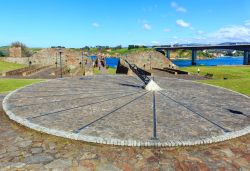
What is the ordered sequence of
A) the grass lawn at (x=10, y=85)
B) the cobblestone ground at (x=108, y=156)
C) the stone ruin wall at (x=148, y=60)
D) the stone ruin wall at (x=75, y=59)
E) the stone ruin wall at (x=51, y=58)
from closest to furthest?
the cobblestone ground at (x=108, y=156) → the grass lawn at (x=10, y=85) → the stone ruin wall at (x=148, y=60) → the stone ruin wall at (x=75, y=59) → the stone ruin wall at (x=51, y=58)

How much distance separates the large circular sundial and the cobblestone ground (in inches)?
11.2

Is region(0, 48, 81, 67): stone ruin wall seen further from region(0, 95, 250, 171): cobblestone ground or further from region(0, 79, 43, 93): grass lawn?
region(0, 95, 250, 171): cobblestone ground

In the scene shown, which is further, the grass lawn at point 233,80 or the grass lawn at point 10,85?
the grass lawn at point 233,80

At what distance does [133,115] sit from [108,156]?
3.46 meters

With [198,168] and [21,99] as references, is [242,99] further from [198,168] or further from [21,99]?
[21,99]

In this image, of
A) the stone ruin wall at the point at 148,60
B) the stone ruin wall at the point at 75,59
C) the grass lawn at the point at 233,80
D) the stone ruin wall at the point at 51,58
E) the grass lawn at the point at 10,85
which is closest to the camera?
the grass lawn at the point at 10,85

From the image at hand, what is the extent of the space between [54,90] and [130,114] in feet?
22.1

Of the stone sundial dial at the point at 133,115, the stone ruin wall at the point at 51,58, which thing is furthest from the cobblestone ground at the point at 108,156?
the stone ruin wall at the point at 51,58

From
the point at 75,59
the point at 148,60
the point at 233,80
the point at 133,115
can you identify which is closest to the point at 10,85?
the point at 133,115

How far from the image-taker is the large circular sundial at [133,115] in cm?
771

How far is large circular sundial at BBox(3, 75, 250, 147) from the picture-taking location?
7715 millimetres

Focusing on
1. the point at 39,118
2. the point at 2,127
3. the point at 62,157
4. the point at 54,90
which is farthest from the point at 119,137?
the point at 54,90

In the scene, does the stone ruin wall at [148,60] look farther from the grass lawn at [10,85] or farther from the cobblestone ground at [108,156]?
the cobblestone ground at [108,156]

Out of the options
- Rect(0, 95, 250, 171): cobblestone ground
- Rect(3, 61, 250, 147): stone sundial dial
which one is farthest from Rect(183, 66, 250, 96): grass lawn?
Rect(0, 95, 250, 171): cobblestone ground
